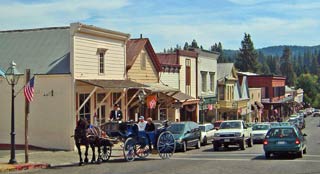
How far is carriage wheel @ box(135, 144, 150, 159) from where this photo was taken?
71.2ft

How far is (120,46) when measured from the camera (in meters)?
32.3

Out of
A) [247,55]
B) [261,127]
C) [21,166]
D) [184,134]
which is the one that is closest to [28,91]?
[21,166]

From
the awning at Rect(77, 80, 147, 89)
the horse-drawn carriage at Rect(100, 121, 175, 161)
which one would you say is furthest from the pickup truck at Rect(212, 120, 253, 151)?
the horse-drawn carriage at Rect(100, 121, 175, 161)

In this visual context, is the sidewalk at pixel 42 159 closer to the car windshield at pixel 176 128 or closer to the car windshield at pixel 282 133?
the car windshield at pixel 176 128

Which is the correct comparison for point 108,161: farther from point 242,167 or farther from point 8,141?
point 8,141

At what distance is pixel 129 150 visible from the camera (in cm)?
2123

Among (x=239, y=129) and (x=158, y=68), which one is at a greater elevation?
(x=158, y=68)

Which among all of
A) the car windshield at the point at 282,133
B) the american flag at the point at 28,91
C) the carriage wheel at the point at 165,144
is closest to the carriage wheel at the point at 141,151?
the carriage wheel at the point at 165,144

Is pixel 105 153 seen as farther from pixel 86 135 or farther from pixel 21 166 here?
pixel 21 166

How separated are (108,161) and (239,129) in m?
10.2

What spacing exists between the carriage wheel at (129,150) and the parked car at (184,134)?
6271mm

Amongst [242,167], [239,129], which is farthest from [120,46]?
[242,167]

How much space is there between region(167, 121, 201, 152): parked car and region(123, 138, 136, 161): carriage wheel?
247 inches

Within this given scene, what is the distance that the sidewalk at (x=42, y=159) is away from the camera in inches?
760
